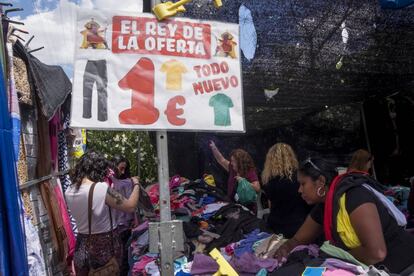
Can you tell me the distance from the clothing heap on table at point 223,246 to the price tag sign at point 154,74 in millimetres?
805

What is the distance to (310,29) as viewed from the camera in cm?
588

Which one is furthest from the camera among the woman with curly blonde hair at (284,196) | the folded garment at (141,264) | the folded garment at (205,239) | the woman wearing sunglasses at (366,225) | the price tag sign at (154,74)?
the woman with curly blonde hair at (284,196)

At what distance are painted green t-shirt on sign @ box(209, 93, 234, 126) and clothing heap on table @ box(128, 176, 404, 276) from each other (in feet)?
2.57

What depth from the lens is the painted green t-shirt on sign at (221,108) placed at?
2.59 metres

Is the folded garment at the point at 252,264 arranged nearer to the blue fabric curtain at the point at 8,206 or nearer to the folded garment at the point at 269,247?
the folded garment at the point at 269,247

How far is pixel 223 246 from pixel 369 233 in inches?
61.0

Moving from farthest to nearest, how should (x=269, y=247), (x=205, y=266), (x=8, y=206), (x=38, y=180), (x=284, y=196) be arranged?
(x=38, y=180)
(x=284, y=196)
(x=269, y=247)
(x=205, y=266)
(x=8, y=206)

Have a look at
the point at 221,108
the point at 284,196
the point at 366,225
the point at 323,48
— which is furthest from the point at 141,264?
the point at 323,48

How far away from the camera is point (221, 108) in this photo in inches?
103

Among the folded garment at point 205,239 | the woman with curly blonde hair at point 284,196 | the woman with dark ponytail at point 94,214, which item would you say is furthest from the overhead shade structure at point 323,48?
the folded garment at point 205,239

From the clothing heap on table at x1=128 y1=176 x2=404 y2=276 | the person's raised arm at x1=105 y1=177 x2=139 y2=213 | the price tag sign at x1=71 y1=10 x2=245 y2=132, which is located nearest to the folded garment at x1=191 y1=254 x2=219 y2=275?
the clothing heap on table at x1=128 y1=176 x2=404 y2=276

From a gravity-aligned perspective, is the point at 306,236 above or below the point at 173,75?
below

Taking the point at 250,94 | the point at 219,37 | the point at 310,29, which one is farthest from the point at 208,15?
the point at 219,37

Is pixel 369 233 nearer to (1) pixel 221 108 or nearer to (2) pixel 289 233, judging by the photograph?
(1) pixel 221 108
